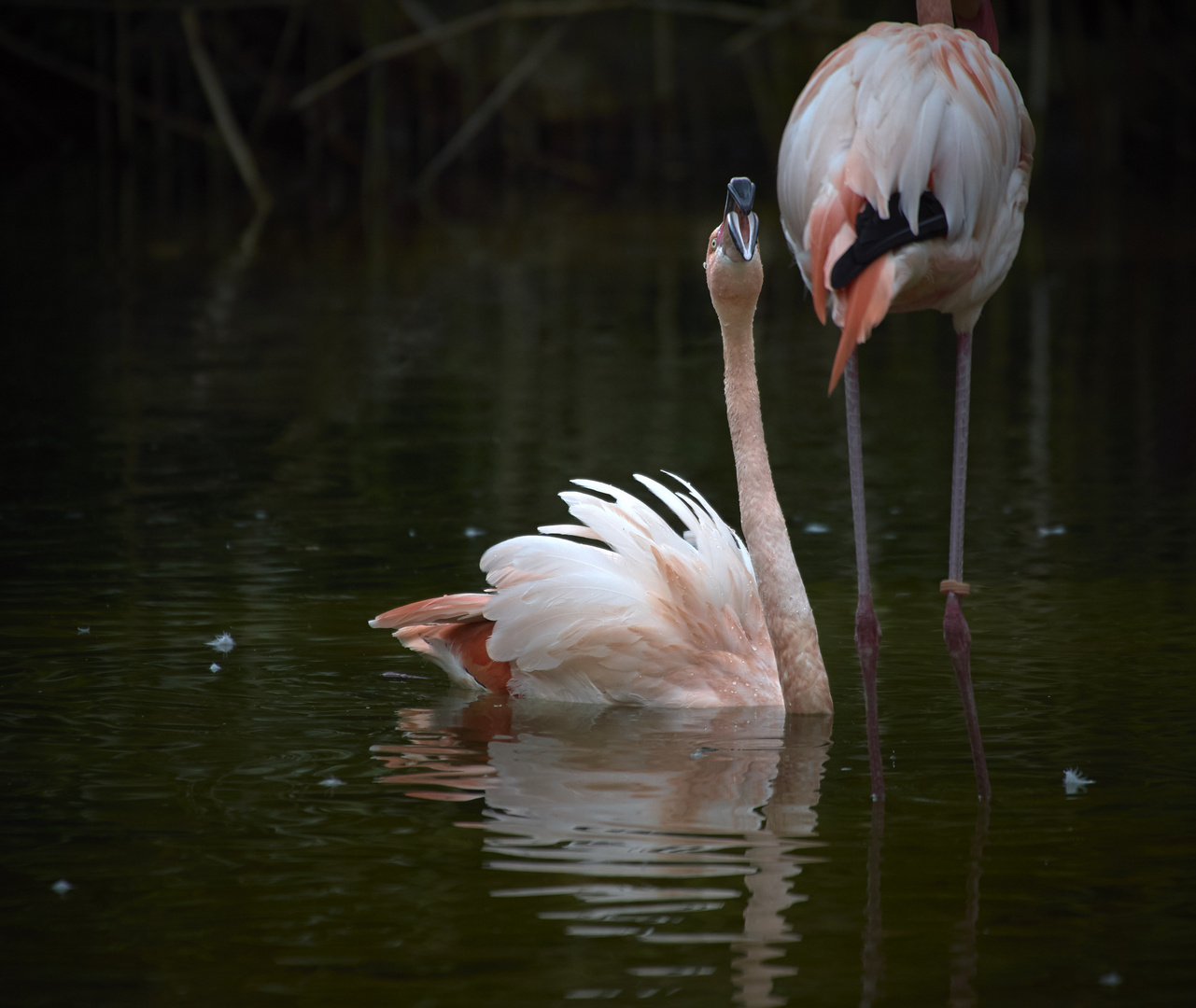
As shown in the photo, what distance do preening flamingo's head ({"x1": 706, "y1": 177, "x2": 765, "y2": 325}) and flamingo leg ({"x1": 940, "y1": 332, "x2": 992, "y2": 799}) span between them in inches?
Result: 31.1

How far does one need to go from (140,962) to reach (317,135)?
1059 inches

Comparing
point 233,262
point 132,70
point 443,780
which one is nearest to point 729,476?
point 443,780

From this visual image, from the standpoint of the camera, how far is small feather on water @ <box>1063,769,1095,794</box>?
485cm

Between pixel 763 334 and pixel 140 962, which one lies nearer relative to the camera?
pixel 140 962

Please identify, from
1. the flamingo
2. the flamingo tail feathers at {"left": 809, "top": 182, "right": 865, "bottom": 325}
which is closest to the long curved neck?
the flamingo

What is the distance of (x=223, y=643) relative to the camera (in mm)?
6277

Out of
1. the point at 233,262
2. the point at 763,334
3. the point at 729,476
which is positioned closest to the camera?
the point at 729,476

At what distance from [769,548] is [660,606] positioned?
0.39 m

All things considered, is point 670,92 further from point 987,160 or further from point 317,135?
point 987,160

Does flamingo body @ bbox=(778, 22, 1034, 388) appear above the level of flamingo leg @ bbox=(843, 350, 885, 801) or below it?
above

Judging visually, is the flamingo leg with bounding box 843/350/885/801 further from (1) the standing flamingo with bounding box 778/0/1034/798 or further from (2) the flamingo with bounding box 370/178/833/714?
(2) the flamingo with bounding box 370/178/833/714

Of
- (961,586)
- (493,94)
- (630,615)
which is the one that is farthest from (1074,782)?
(493,94)

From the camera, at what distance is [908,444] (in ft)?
33.0

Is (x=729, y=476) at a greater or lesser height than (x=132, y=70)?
lesser
